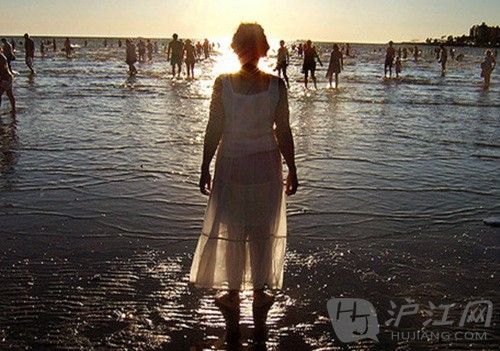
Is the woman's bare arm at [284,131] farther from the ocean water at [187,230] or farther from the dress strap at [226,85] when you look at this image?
the ocean water at [187,230]

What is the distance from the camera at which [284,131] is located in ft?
12.0

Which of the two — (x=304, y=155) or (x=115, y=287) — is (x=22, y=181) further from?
(x=304, y=155)

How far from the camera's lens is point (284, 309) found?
397 centimetres

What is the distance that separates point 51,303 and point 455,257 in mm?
3636

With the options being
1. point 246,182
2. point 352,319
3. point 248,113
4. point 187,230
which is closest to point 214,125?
point 248,113

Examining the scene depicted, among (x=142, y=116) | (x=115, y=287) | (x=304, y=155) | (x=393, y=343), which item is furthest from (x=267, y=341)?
(x=142, y=116)

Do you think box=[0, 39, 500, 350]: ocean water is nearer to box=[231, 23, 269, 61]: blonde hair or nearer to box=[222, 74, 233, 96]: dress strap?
box=[222, 74, 233, 96]: dress strap

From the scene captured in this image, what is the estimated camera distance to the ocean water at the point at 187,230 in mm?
3773

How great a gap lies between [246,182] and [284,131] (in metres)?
0.46

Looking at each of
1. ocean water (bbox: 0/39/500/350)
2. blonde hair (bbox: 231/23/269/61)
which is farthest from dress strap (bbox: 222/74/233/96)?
ocean water (bbox: 0/39/500/350)

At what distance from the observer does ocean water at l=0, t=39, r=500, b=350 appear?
377cm

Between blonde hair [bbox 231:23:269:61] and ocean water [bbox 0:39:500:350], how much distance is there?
1.90 metres

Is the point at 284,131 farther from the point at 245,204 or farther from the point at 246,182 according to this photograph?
the point at 245,204

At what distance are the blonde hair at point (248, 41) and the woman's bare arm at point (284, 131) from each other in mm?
262
